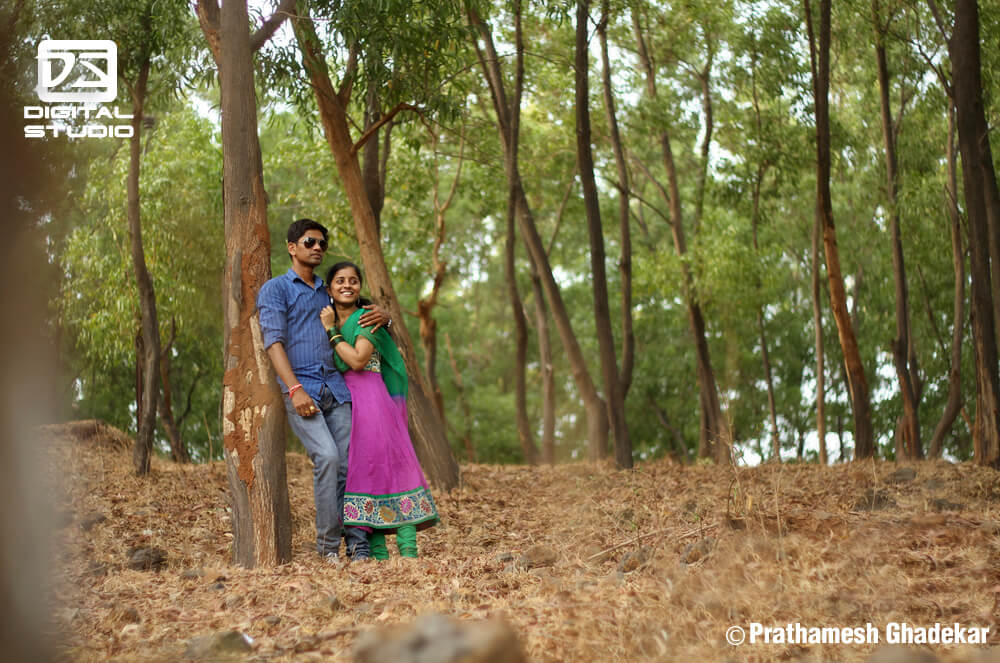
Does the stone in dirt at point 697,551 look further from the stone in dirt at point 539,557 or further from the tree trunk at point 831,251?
the tree trunk at point 831,251

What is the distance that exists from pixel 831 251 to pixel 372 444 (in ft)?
26.9

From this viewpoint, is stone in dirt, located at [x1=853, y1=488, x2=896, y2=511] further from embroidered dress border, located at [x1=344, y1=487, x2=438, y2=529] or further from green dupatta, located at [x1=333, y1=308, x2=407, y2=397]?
green dupatta, located at [x1=333, y1=308, x2=407, y2=397]

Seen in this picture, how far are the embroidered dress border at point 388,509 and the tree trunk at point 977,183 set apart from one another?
6855 millimetres

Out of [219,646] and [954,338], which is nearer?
[219,646]

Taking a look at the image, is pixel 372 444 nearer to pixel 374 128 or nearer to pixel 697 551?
pixel 697 551

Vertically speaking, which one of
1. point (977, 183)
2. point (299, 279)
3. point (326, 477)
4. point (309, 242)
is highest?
point (977, 183)

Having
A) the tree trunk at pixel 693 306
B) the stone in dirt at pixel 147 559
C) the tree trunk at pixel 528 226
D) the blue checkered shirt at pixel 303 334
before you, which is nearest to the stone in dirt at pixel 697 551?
the blue checkered shirt at pixel 303 334

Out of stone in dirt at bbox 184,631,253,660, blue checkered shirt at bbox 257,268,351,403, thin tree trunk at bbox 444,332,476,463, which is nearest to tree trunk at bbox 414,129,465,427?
thin tree trunk at bbox 444,332,476,463

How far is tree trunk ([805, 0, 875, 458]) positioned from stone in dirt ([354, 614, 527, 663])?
10333 mm

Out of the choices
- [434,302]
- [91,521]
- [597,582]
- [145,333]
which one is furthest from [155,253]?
[597,582]

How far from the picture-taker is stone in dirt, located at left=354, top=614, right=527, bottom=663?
7.40ft

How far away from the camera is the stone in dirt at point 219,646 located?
339 cm

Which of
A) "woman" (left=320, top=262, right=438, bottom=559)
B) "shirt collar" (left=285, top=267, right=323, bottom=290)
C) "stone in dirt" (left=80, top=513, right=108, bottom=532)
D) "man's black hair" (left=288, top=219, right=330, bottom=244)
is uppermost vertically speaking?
"man's black hair" (left=288, top=219, right=330, bottom=244)

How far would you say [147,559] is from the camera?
612cm
